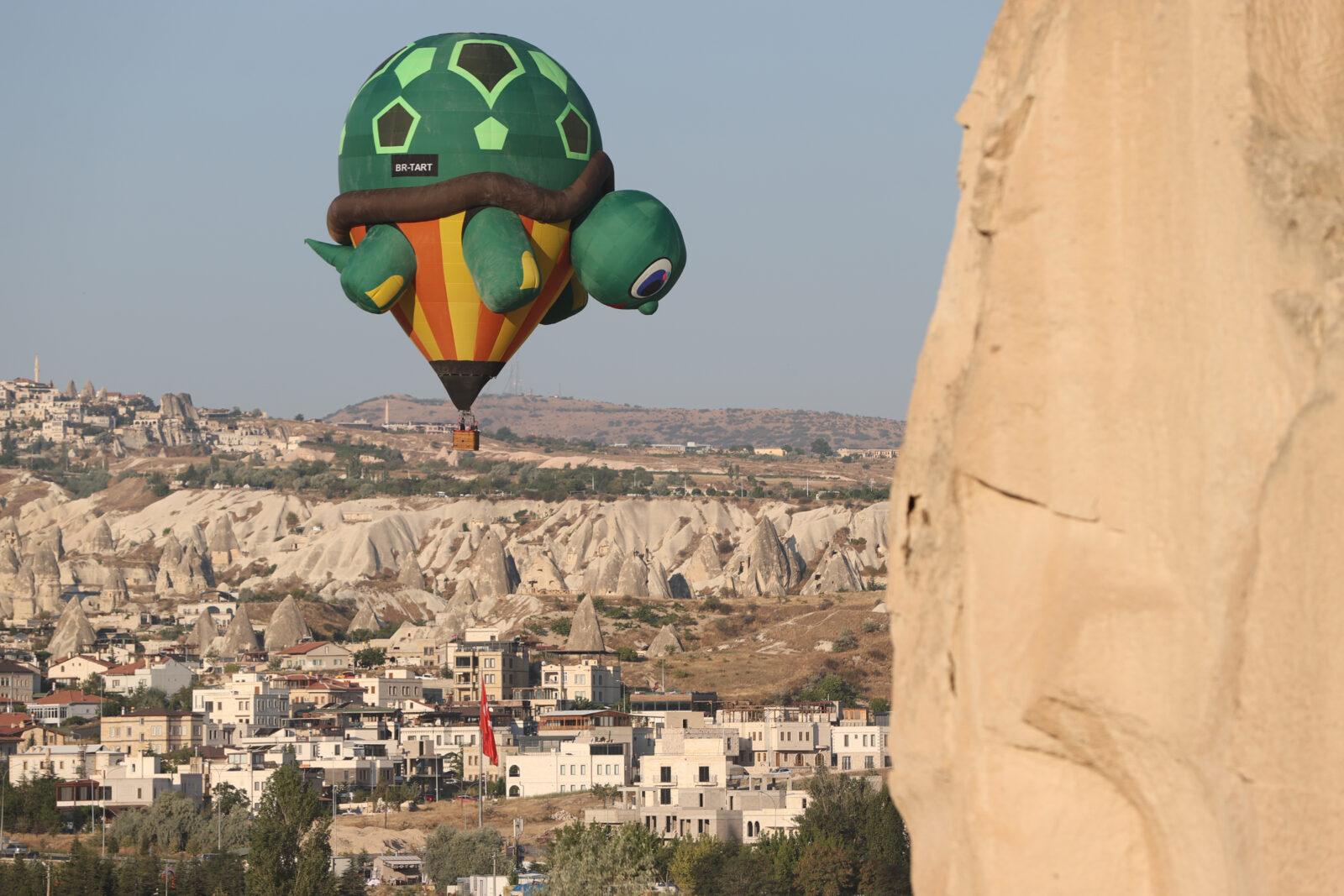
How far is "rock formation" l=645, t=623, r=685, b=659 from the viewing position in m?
87.3

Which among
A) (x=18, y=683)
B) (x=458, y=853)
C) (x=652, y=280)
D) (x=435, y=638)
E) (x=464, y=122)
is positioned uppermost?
(x=464, y=122)

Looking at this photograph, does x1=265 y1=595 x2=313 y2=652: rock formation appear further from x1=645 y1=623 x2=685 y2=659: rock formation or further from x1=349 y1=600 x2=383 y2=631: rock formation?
x1=645 y1=623 x2=685 y2=659: rock formation

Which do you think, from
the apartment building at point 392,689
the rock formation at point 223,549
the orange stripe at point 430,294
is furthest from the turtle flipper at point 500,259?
the rock formation at point 223,549

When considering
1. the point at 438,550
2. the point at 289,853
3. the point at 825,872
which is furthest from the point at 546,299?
the point at 438,550

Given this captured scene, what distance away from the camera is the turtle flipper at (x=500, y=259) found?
17875mm

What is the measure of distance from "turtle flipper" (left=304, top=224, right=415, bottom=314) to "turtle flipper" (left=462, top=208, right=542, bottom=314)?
0.64 metres

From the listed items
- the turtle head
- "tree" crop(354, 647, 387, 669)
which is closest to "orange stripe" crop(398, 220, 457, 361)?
the turtle head

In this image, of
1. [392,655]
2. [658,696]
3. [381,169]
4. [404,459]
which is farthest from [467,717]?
[404,459]

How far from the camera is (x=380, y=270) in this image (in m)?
18.5

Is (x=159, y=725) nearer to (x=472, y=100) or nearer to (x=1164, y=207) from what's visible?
(x=472, y=100)

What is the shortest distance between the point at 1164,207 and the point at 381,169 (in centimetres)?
1498

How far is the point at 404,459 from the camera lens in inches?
7052

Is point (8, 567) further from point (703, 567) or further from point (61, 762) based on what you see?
point (61, 762)

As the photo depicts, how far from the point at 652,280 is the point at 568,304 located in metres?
1.42
